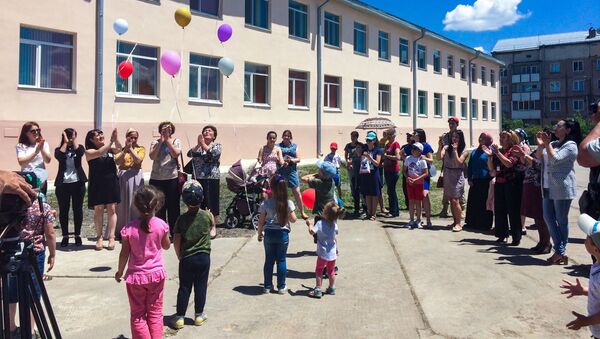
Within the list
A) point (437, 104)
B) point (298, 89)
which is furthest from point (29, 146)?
point (437, 104)

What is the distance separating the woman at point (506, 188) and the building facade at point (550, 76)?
70.5m

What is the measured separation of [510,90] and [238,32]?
6874cm

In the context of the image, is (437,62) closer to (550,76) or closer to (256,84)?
(256,84)

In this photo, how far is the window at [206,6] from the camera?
17683 mm

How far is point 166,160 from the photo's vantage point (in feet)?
24.1

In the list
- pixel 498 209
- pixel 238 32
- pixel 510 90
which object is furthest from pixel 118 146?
pixel 510 90

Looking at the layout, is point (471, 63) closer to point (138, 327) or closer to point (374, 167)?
point (374, 167)

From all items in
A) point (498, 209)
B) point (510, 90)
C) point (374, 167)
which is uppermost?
point (510, 90)

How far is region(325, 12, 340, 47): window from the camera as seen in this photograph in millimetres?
24047

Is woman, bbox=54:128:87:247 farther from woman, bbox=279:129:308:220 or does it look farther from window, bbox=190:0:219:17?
window, bbox=190:0:219:17

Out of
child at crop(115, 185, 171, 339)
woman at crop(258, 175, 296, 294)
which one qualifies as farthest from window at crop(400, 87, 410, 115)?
child at crop(115, 185, 171, 339)

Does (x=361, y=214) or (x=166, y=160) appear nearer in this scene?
(x=166, y=160)

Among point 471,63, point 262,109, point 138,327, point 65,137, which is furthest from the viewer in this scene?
point 471,63

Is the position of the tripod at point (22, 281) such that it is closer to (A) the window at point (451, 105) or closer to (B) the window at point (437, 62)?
(B) the window at point (437, 62)
